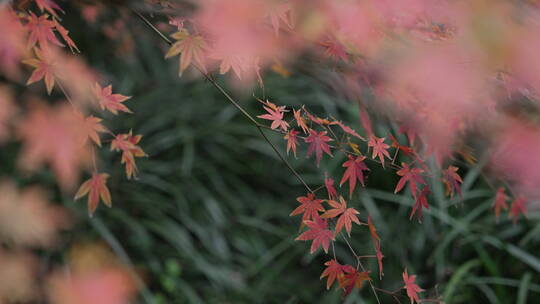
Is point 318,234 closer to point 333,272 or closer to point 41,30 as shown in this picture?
point 333,272

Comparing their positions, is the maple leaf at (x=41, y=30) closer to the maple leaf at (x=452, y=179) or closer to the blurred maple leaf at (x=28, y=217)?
the blurred maple leaf at (x=28, y=217)

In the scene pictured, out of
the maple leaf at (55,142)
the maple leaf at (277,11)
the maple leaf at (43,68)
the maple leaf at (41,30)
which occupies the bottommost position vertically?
the maple leaf at (55,142)

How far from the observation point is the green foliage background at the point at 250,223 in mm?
1981

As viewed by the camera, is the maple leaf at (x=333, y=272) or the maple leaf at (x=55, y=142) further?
the maple leaf at (x=55, y=142)

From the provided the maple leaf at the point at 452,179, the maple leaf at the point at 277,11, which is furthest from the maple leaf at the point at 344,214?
the maple leaf at the point at 277,11

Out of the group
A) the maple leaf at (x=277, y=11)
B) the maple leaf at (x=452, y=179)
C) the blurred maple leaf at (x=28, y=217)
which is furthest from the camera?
the blurred maple leaf at (x=28, y=217)

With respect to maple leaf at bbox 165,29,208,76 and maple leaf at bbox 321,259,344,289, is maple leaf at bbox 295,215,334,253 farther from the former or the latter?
maple leaf at bbox 165,29,208,76

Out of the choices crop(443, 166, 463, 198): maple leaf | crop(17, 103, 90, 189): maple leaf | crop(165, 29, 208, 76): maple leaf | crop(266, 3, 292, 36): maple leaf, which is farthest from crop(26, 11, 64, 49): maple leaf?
crop(443, 166, 463, 198): maple leaf

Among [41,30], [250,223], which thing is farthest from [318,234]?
[250,223]

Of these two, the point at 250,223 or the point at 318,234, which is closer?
the point at 318,234

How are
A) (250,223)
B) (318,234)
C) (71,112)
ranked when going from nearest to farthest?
(318,234), (71,112), (250,223)

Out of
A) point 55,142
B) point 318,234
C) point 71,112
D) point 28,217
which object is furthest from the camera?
point 28,217

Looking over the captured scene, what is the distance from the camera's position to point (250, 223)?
2.18 m

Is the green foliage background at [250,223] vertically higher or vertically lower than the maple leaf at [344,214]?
lower
